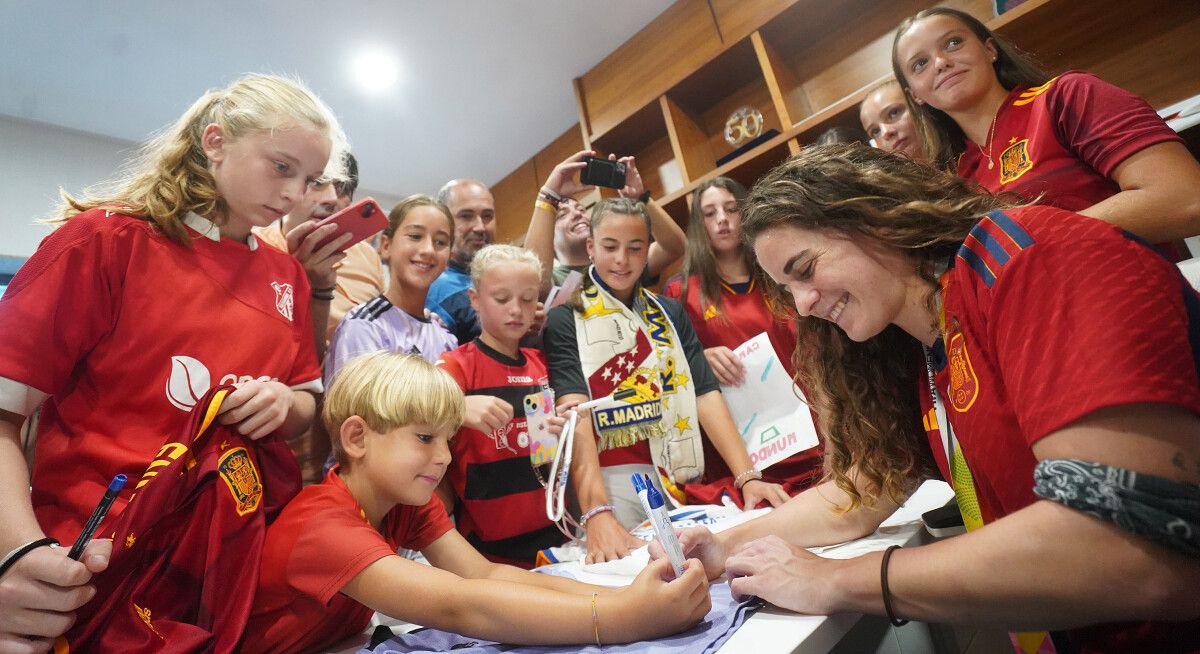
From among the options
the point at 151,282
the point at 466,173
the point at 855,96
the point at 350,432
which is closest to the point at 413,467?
the point at 350,432

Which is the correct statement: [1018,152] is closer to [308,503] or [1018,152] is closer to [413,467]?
[413,467]

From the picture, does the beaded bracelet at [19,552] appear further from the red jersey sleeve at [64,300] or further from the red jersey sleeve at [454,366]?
the red jersey sleeve at [454,366]

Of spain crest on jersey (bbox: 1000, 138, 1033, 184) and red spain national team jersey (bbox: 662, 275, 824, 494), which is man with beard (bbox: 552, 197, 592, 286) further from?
spain crest on jersey (bbox: 1000, 138, 1033, 184)

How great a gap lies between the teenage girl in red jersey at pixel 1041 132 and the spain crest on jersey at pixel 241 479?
124cm

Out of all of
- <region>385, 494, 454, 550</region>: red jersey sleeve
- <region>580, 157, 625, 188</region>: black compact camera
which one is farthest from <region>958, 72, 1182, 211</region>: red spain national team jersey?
<region>385, 494, 454, 550</region>: red jersey sleeve

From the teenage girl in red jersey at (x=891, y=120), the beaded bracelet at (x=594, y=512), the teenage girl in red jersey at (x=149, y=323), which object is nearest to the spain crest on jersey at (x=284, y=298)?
the teenage girl in red jersey at (x=149, y=323)

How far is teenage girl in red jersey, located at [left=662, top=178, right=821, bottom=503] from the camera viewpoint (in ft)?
5.66

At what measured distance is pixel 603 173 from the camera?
81.6 inches

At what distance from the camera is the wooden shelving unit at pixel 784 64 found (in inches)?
78.1

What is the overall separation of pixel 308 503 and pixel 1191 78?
117 inches

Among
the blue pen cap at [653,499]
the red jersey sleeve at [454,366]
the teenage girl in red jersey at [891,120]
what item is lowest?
the blue pen cap at [653,499]

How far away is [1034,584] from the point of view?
52cm

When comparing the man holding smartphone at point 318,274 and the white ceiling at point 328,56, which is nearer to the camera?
the man holding smartphone at point 318,274

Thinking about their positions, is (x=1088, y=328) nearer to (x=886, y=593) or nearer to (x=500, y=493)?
(x=886, y=593)
